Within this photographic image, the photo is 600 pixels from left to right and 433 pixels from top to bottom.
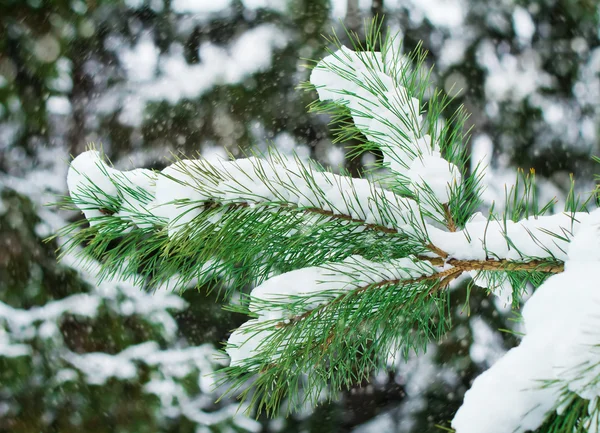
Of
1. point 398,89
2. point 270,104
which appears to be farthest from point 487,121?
point 398,89

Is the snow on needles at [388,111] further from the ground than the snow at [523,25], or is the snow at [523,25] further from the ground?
the snow at [523,25]

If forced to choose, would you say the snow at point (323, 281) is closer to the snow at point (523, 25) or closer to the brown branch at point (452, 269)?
the brown branch at point (452, 269)

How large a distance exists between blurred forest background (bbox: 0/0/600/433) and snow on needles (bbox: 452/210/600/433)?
2.34 metres

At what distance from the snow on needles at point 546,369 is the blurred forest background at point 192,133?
234 centimetres

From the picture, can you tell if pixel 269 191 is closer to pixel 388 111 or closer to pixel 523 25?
pixel 388 111

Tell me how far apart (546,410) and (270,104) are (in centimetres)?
264

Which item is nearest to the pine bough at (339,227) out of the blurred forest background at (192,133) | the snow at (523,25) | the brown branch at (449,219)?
the brown branch at (449,219)

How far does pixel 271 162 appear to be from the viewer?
46 centimetres

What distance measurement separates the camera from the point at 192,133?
2.78m

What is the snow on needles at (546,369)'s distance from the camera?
23 cm

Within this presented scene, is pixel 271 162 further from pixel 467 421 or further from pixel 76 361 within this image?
pixel 76 361

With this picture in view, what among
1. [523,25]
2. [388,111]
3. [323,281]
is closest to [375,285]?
[323,281]

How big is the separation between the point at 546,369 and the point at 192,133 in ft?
8.89

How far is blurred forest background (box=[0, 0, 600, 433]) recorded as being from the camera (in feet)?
8.39
